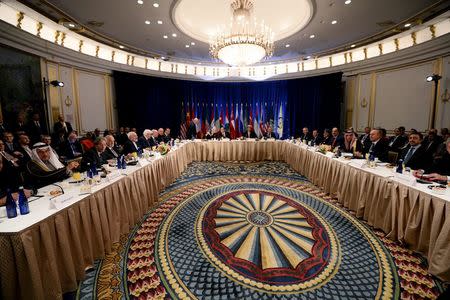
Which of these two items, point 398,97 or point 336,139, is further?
point 398,97

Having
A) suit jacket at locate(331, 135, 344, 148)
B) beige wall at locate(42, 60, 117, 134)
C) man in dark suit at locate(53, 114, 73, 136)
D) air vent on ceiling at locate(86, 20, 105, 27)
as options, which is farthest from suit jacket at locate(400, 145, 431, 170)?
beige wall at locate(42, 60, 117, 134)

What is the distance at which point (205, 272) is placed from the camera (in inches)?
96.4

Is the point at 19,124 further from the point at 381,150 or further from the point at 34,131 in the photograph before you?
the point at 381,150

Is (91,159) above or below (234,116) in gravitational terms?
below

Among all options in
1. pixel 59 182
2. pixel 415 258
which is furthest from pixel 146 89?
pixel 415 258

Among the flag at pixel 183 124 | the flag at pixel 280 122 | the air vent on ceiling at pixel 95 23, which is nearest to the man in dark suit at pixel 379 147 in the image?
the flag at pixel 280 122

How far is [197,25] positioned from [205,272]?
609 cm

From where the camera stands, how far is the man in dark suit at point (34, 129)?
18.1ft

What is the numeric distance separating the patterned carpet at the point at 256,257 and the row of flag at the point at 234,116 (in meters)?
6.18

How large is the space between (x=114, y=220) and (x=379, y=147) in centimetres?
532

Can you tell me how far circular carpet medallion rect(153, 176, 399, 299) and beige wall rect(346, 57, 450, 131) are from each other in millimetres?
4810

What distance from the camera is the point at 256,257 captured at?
2.69 metres

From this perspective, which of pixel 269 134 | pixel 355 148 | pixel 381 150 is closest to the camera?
pixel 381 150

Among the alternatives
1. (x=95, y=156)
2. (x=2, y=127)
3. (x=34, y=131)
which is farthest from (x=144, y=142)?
(x=2, y=127)
